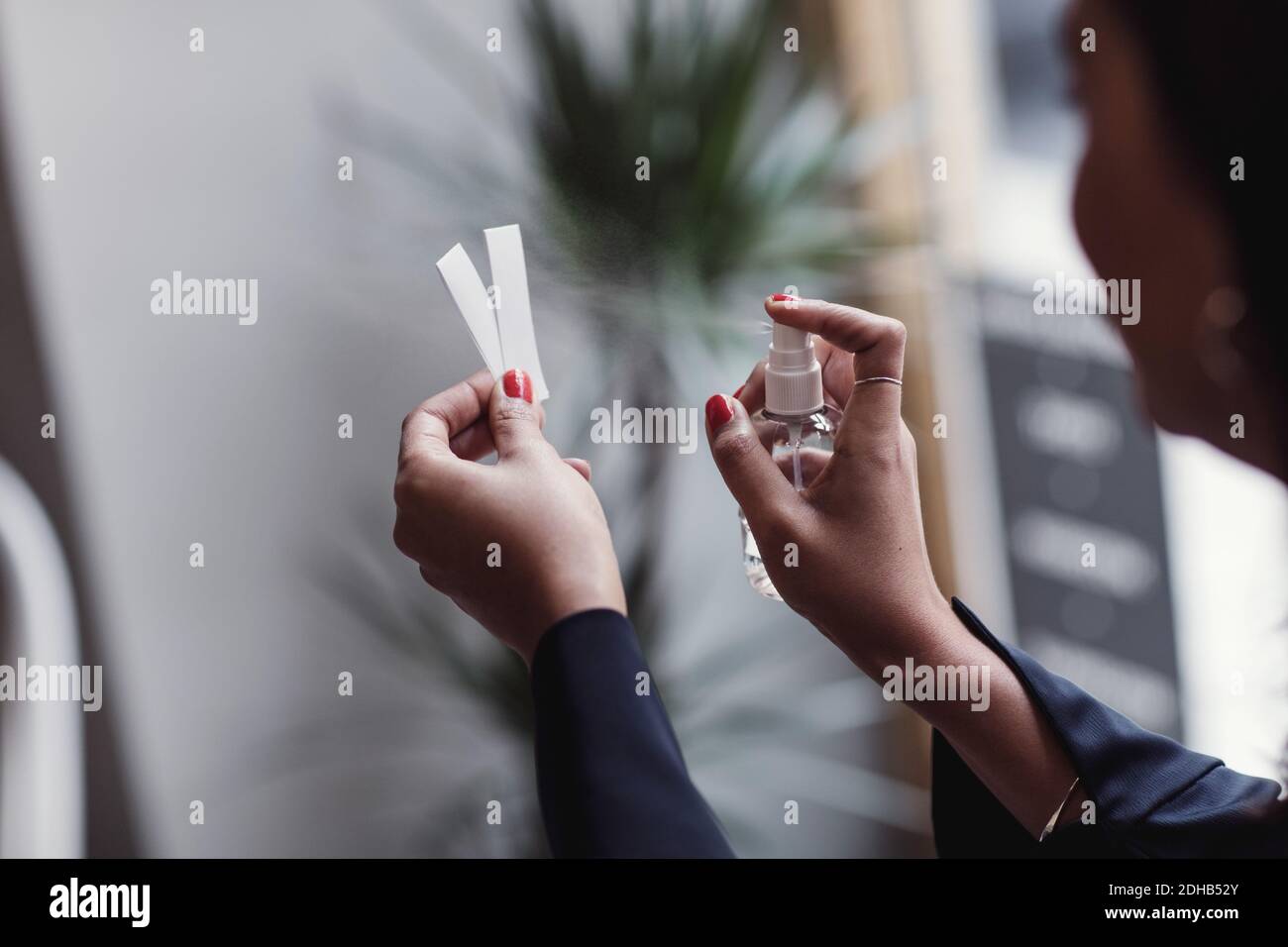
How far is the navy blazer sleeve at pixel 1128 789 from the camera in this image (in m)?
0.66

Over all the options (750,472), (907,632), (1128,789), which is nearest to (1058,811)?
(1128,789)

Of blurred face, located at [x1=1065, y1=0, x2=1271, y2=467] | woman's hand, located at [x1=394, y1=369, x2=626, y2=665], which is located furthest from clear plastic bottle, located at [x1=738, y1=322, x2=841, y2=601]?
blurred face, located at [x1=1065, y1=0, x2=1271, y2=467]

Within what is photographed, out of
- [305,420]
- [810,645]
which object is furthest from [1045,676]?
[305,420]

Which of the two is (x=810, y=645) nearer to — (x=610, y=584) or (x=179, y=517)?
(x=610, y=584)

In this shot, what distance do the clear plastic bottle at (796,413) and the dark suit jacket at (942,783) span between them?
15cm

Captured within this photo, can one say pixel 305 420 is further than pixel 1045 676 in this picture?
Yes

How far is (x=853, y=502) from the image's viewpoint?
2.11ft

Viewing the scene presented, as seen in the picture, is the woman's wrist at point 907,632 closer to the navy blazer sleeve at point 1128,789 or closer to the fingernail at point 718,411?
the navy blazer sleeve at point 1128,789

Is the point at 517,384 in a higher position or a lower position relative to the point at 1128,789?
higher

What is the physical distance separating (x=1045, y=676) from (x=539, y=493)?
14.5 inches

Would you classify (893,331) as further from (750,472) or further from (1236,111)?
(1236,111)

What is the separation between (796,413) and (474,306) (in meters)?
0.25

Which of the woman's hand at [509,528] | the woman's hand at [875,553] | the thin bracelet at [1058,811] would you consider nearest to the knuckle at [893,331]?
the woman's hand at [875,553]
